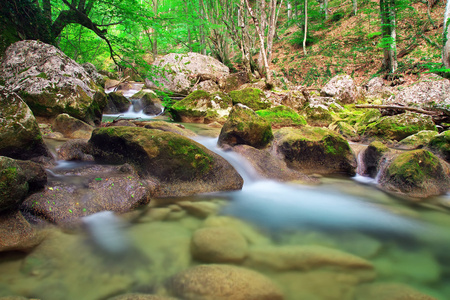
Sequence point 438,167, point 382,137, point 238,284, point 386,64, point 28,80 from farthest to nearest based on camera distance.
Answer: point 386,64
point 382,137
point 28,80
point 438,167
point 238,284

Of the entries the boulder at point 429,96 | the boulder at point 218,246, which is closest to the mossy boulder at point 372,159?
the boulder at point 218,246

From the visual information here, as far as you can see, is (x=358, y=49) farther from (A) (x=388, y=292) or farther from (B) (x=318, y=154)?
(A) (x=388, y=292)

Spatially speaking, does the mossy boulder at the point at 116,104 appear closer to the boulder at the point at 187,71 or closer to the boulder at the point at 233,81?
the boulder at the point at 187,71

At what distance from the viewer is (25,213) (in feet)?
7.98

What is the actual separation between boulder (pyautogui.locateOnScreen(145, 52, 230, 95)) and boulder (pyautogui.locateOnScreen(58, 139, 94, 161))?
10258 mm

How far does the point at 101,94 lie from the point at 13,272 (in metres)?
5.87

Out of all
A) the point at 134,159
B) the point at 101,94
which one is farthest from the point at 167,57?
the point at 134,159

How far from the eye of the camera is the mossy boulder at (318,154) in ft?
16.5

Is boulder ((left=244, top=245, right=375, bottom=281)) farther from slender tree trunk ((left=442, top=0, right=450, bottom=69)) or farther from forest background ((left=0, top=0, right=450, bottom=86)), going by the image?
slender tree trunk ((left=442, top=0, right=450, bottom=69))

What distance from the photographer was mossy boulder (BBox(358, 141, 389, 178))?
4824mm

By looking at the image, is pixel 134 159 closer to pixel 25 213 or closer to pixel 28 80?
pixel 25 213

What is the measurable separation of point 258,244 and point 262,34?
47.3 feet

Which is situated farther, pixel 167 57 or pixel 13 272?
pixel 167 57

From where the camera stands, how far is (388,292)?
6.40 feet
